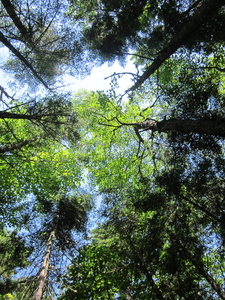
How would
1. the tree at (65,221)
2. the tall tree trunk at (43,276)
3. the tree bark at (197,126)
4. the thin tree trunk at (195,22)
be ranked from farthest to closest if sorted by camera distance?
the tree at (65,221) → the tall tree trunk at (43,276) → the thin tree trunk at (195,22) → the tree bark at (197,126)

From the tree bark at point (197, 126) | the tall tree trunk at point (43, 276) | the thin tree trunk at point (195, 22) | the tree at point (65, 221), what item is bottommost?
the tall tree trunk at point (43, 276)

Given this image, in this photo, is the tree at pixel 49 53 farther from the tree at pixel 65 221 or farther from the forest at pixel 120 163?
the tree at pixel 65 221

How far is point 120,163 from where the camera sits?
9305 mm

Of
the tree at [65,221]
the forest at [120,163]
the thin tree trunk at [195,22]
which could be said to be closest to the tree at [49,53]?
the forest at [120,163]

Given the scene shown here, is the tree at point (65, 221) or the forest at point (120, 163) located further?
the tree at point (65, 221)

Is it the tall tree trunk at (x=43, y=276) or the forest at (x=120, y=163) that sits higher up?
the forest at (x=120, y=163)

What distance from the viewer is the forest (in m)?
5.39

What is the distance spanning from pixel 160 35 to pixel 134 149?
18.9ft

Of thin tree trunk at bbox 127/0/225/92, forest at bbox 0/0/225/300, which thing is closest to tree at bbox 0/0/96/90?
forest at bbox 0/0/225/300

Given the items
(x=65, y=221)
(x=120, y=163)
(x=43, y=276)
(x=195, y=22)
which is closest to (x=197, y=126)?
(x=195, y=22)

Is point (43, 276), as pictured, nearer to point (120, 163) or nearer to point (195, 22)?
point (120, 163)

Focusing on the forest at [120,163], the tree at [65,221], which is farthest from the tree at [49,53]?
the tree at [65,221]

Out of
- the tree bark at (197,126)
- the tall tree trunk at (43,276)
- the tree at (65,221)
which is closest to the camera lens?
the tree bark at (197,126)

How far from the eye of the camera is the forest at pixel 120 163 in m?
5.39
